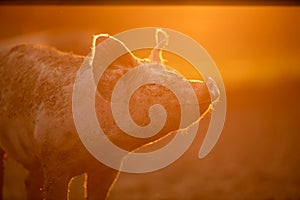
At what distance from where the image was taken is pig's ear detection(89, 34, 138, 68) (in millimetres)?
2318

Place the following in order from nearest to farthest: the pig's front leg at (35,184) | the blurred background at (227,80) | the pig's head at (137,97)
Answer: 1. the pig's head at (137,97)
2. the pig's front leg at (35,184)
3. the blurred background at (227,80)

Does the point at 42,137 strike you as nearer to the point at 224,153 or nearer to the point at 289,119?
the point at 224,153

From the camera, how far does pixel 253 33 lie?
584cm

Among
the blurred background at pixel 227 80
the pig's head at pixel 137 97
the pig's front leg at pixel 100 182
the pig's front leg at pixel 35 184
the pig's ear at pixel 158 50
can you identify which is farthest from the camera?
the blurred background at pixel 227 80

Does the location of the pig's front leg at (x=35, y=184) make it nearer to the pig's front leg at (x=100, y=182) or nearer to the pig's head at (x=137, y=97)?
the pig's front leg at (x=100, y=182)

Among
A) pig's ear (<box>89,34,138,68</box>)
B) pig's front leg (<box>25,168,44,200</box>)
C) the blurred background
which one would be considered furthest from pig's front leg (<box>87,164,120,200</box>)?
pig's ear (<box>89,34,138,68</box>)

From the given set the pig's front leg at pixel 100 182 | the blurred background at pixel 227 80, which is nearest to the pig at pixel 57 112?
the pig's front leg at pixel 100 182

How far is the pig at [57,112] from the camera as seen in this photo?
2365 millimetres

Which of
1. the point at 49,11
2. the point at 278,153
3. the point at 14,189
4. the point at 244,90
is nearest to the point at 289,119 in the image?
the point at 244,90

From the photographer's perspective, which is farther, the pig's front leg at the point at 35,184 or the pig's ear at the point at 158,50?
the pig's front leg at the point at 35,184

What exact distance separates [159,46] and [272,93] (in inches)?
172

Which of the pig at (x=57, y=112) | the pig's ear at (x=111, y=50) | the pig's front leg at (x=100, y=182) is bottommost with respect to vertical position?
the pig's front leg at (x=100, y=182)

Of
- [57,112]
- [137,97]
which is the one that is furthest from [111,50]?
[57,112]

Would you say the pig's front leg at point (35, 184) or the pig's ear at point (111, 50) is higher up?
the pig's ear at point (111, 50)
